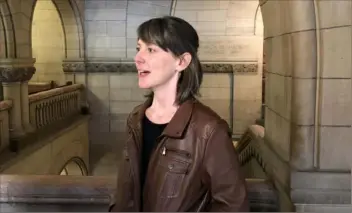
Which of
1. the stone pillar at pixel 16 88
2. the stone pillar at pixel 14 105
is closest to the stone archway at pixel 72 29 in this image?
the stone pillar at pixel 16 88

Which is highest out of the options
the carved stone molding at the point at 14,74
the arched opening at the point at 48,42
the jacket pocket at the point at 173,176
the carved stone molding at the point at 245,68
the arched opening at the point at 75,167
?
the arched opening at the point at 48,42

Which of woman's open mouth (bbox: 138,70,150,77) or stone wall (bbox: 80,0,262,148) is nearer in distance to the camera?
woman's open mouth (bbox: 138,70,150,77)

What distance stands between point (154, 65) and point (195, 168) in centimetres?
37

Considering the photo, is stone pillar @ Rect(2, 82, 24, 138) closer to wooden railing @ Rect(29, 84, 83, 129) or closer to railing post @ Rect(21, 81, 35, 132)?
railing post @ Rect(21, 81, 35, 132)

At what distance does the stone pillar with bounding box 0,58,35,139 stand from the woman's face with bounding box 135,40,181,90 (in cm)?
435

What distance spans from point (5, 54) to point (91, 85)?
336cm

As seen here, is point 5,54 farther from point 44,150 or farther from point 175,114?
point 175,114

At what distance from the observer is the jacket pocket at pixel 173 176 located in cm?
140

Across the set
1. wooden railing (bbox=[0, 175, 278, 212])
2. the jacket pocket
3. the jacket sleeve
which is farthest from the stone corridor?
the jacket pocket

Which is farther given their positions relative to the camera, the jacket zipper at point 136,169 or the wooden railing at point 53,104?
the wooden railing at point 53,104

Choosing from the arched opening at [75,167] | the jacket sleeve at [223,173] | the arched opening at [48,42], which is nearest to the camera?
the jacket sleeve at [223,173]

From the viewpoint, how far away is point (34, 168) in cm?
586

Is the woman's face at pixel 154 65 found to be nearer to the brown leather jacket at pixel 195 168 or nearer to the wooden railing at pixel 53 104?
the brown leather jacket at pixel 195 168

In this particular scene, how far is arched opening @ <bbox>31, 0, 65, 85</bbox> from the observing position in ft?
28.3
